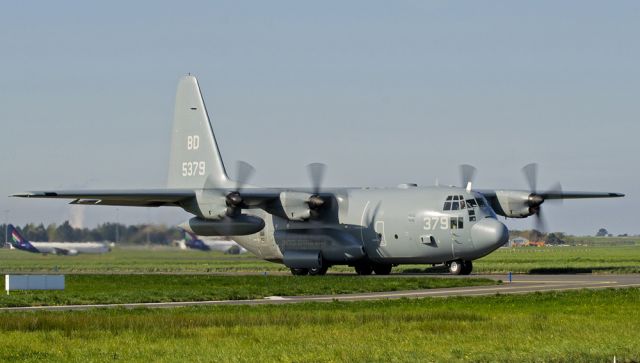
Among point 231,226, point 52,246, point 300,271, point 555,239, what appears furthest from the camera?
point 555,239

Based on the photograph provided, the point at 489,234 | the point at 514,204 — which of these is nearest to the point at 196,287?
the point at 489,234

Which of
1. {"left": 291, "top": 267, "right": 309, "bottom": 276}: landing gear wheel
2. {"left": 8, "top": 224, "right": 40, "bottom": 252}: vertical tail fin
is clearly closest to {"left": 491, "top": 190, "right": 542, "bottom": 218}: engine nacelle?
{"left": 291, "top": 267, "right": 309, "bottom": 276}: landing gear wheel

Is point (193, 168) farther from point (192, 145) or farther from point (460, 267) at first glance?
point (460, 267)

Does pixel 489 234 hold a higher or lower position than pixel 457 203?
lower

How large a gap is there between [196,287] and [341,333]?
20.0 meters

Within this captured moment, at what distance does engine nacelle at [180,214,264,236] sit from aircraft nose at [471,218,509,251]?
10.4 meters

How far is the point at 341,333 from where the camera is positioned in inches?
1096

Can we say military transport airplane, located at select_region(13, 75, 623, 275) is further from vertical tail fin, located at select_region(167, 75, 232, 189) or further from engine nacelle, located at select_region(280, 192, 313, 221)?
vertical tail fin, located at select_region(167, 75, 232, 189)

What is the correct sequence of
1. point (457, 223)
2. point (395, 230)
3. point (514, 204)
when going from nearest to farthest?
point (457, 223) → point (395, 230) → point (514, 204)

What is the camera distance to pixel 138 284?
4984 cm

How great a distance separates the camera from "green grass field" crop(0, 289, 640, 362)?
2380 cm

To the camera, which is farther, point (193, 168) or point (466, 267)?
point (193, 168)

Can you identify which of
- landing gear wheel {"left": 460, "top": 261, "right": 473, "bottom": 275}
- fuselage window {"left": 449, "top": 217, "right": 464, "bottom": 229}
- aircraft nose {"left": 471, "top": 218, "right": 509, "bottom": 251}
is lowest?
landing gear wheel {"left": 460, "top": 261, "right": 473, "bottom": 275}

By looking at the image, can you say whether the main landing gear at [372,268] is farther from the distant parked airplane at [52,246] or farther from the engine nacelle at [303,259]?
the distant parked airplane at [52,246]
